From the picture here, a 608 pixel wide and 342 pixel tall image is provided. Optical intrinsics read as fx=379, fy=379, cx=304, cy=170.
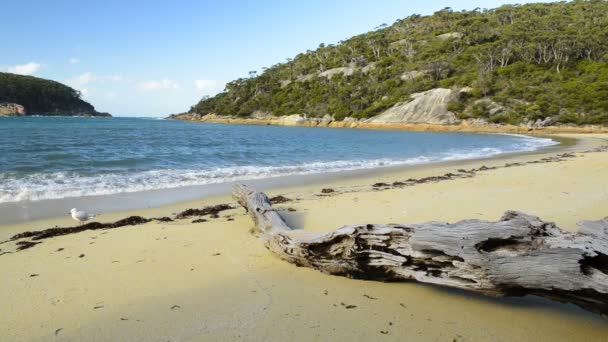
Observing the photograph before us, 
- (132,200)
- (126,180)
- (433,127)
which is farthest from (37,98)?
(132,200)

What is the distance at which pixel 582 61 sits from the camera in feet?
212

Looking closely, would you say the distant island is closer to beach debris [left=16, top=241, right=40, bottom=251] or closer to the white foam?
the white foam

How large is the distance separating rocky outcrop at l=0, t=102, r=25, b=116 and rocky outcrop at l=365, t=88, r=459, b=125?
351ft

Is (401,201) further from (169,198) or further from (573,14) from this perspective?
(573,14)

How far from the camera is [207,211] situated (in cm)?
725

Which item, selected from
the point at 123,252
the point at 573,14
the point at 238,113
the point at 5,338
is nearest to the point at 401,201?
the point at 123,252

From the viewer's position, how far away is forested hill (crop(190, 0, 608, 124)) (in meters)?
55.3

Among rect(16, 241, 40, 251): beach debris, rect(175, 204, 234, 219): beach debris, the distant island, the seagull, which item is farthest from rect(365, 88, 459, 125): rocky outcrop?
the distant island

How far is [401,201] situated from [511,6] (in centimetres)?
13406

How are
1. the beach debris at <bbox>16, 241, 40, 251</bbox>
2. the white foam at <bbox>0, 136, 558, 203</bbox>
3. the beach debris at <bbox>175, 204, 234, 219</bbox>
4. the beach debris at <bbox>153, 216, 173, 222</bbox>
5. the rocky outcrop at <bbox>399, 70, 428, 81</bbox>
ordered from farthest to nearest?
the rocky outcrop at <bbox>399, 70, 428, 81</bbox>, the white foam at <bbox>0, 136, 558, 203</bbox>, the beach debris at <bbox>175, 204, 234, 219</bbox>, the beach debris at <bbox>153, 216, 173, 222</bbox>, the beach debris at <bbox>16, 241, 40, 251</bbox>

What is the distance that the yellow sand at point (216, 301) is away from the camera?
9.66 ft

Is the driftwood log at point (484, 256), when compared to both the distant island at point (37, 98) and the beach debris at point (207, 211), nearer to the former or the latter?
the beach debris at point (207, 211)

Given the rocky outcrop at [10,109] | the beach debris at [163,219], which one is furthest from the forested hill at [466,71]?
the beach debris at [163,219]

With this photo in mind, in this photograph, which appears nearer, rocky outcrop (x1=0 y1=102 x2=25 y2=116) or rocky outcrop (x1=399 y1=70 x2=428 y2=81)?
rocky outcrop (x1=399 y1=70 x2=428 y2=81)
